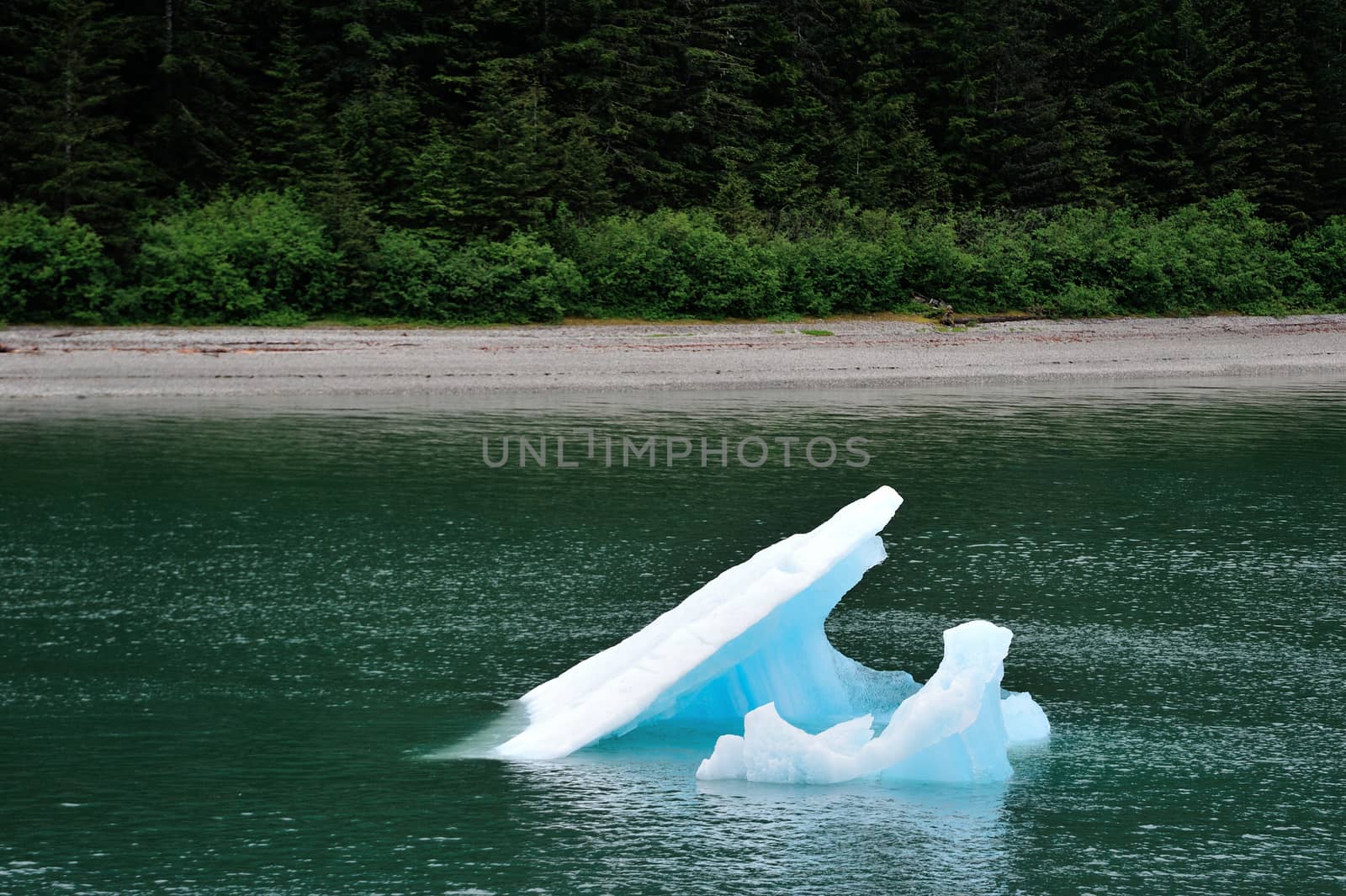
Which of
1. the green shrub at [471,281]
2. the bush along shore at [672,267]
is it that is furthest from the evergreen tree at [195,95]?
the green shrub at [471,281]

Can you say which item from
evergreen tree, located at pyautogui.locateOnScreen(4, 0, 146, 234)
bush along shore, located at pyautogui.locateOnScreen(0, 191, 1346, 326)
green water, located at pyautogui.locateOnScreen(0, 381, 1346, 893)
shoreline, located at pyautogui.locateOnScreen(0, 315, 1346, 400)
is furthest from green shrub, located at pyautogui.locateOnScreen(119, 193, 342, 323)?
green water, located at pyautogui.locateOnScreen(0, 381, 1346, 893)

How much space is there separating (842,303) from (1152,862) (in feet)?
126

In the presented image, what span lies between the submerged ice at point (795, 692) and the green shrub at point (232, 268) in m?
29.3

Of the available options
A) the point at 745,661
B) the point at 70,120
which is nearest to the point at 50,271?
the point at 70,120

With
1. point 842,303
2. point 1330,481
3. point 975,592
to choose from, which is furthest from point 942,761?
point 842,303

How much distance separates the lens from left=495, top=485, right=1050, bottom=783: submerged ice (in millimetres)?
9547

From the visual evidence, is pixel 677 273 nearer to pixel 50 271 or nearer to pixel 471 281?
pixel 471 281

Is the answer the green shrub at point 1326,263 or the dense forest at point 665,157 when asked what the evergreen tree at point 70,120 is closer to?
the dense forest at point 665,157

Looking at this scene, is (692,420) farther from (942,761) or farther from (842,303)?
(942,761)

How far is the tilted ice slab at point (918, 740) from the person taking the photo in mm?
9414

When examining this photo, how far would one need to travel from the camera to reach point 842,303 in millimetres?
46375

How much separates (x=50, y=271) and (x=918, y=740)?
32087mm

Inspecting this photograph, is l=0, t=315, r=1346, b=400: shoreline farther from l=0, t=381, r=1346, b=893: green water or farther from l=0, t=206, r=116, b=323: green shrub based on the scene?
l=0, t=381, r=1346, b=893: green water

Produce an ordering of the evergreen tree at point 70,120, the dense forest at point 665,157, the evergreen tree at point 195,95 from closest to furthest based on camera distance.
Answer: the evergreen tree at point 70,120 < the dense forest at point 665,157 < the evergreen tree at point 195,95
